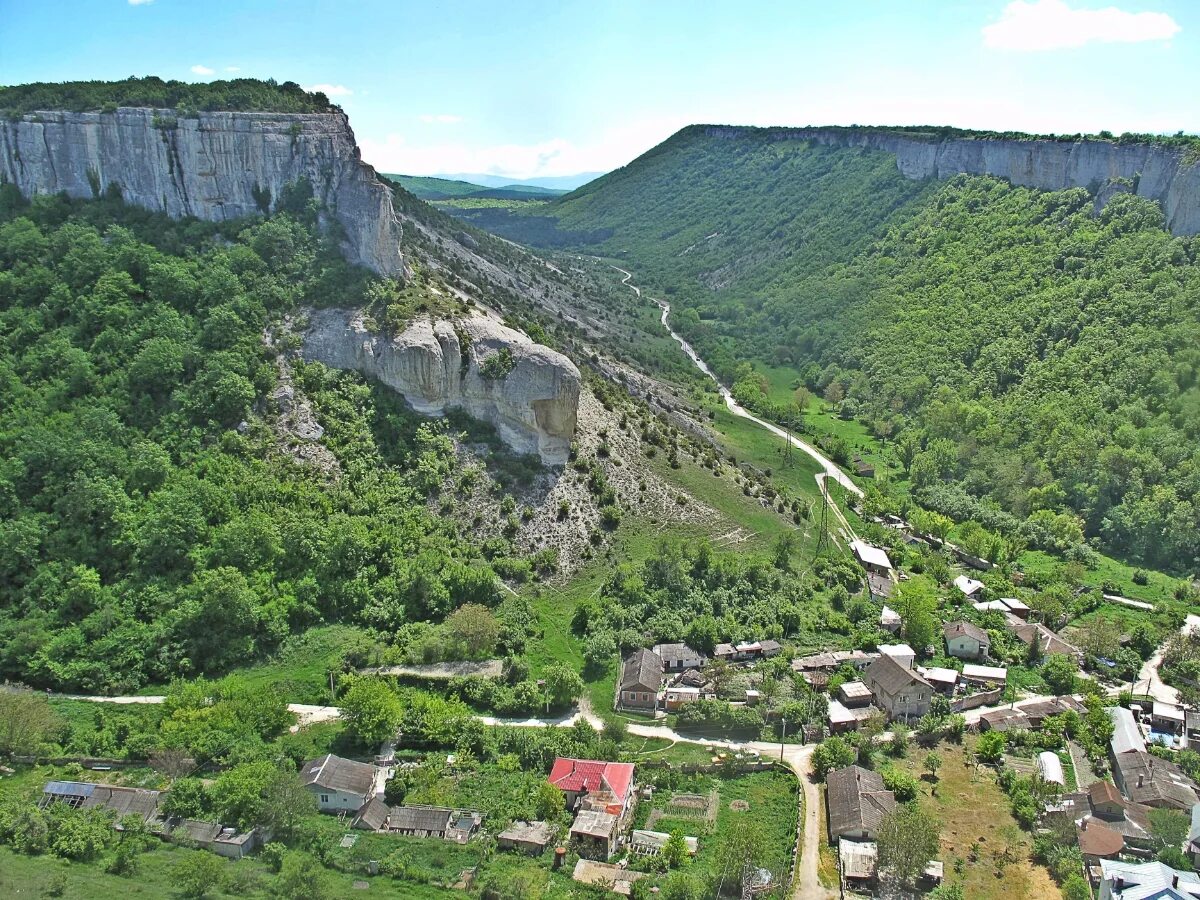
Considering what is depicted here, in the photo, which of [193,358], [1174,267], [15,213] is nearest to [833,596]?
[193,358]

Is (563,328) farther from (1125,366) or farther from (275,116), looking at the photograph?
(1125,366)

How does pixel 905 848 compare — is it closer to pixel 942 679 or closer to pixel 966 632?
pixel 942 679

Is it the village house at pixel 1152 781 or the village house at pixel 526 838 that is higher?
the village house at pixel 526 838

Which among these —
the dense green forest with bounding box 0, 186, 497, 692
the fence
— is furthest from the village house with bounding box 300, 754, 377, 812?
A: the fence

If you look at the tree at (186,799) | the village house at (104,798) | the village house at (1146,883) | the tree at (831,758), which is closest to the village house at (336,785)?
the tree at (186,799)

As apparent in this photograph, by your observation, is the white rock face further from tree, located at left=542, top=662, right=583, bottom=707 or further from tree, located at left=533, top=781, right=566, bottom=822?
tree, located at left=533, top=781, right=566, bottom=822

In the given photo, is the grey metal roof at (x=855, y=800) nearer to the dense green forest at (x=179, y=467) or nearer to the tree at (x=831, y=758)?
the tree at (x=831, y=758)

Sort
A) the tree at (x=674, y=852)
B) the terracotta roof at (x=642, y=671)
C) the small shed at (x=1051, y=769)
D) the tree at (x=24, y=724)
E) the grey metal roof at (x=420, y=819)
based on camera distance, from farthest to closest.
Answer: the terracotta roof at (x=642, y=671) < the small shed at (x=1051, y=769) < the tree at (x=24, y=724) < the grey metal roof at (x=420, y=819) < the tree at (x=674, y=852)
